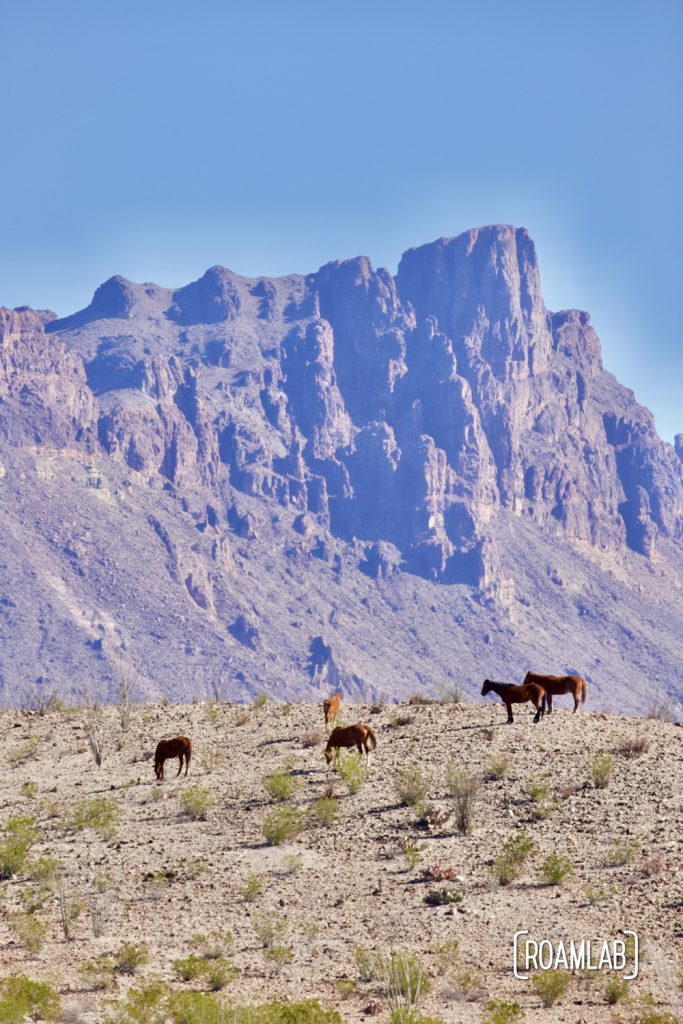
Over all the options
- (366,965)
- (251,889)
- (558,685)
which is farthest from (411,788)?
(366,965)

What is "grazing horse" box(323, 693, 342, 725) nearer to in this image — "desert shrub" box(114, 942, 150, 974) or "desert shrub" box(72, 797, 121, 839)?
"desert shrub" box(72, 797, 121, 839)

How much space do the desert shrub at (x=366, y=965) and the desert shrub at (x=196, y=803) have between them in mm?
6661

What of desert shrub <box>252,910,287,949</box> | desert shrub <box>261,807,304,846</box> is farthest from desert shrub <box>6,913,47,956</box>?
desert shrub <box>261,807,304,846</box>

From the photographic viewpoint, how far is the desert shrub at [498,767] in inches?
900

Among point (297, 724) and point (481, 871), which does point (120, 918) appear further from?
point (297, 724)

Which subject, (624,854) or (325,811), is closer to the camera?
(624,854)

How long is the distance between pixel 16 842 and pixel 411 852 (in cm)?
663

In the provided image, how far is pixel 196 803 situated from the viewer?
71.9 ft

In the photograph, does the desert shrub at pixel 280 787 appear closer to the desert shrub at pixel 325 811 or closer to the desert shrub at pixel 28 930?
the desert shrub at pixel 325 811

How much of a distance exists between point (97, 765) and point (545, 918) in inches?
468

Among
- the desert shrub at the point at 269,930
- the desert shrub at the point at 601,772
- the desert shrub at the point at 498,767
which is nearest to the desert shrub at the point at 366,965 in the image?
the desert shrub at the point at 269,930

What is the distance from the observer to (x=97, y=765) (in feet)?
85.1

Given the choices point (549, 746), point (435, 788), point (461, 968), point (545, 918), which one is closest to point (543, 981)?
point (461, 968)

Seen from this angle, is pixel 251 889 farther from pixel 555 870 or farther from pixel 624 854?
pixel 624 854
